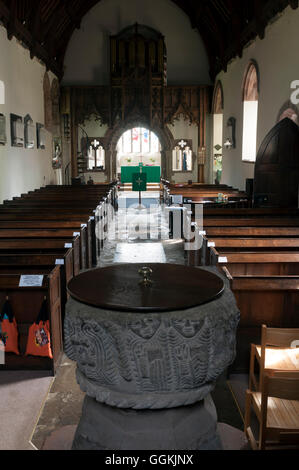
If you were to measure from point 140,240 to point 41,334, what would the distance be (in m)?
6.15

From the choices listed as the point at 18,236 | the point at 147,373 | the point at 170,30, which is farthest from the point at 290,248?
the point at 170,30

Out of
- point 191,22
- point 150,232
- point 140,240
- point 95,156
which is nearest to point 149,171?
point 95,156

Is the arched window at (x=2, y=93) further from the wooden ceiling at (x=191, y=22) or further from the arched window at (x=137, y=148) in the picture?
the arched window at (x=137, y=148)

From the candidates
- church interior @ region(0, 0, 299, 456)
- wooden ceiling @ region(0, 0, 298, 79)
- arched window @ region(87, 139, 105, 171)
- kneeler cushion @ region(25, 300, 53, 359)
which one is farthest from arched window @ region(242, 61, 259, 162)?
kneeler cushion @ region(25, 300, 53, 359)

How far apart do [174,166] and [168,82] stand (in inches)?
134

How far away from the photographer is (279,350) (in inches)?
121

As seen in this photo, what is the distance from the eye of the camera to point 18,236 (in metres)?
5.84

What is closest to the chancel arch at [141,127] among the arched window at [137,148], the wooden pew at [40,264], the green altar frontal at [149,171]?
the green altar frontal at [149,171]

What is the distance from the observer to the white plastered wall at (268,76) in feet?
27.9

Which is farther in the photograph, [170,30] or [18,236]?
[170,30]

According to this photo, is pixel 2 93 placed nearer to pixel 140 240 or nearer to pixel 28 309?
pixel 140 240

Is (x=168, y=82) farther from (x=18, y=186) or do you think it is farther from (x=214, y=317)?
(x=214, y=317)

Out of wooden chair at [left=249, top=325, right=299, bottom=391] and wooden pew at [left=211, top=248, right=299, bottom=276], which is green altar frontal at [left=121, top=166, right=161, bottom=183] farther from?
wooden chair at [left=249, top=325, right=299, bottom=391]

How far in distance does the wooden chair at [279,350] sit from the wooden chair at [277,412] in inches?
9.1
